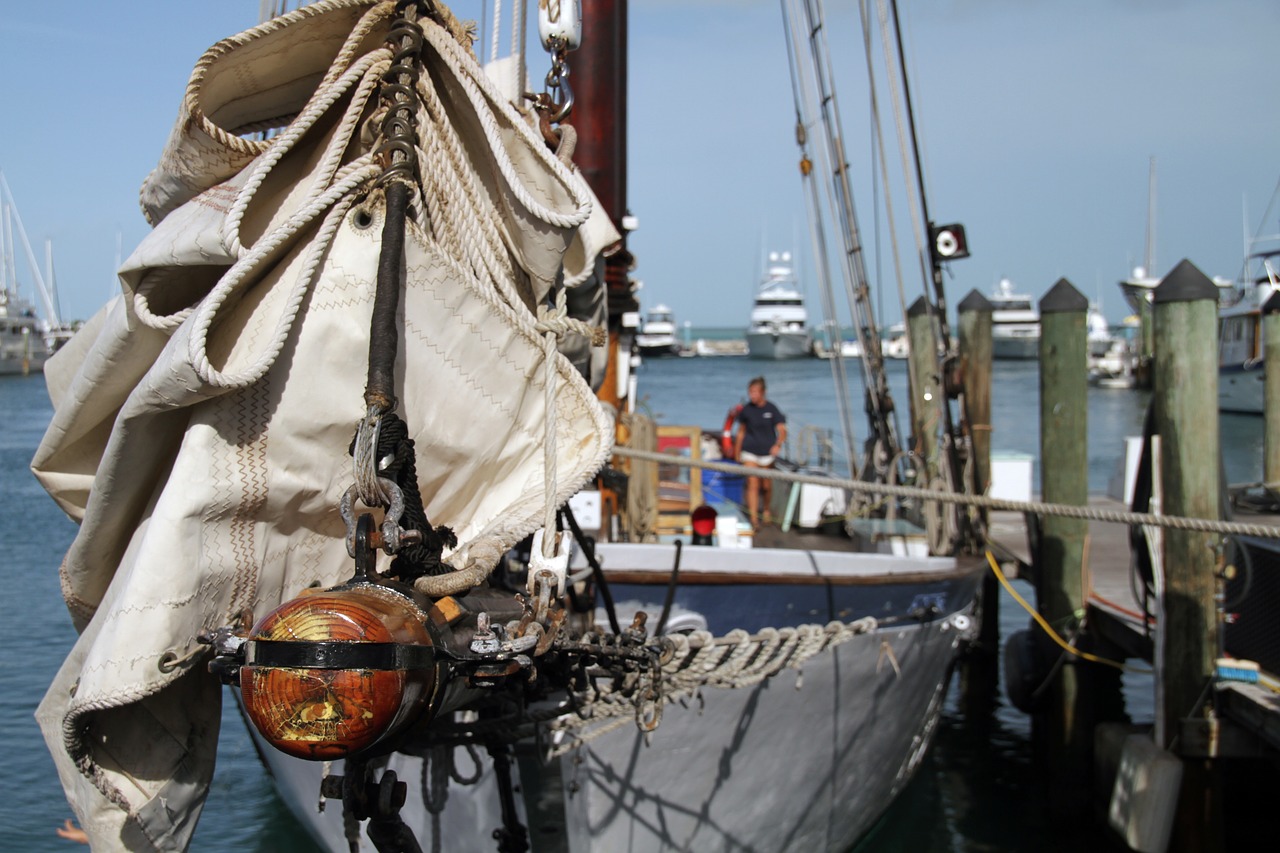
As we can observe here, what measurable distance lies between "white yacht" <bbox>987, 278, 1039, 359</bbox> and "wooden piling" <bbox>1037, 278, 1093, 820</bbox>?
73.2m

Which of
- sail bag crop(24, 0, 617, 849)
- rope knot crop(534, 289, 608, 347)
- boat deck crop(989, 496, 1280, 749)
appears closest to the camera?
sail bag crop(24, 0, 617, 849)

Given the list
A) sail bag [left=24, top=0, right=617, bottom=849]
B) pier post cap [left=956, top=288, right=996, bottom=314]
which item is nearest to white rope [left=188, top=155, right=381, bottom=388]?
sail bag [left=24, top=0, right=617, bottom=849]

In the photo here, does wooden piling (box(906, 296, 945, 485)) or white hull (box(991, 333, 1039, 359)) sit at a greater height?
white hull (box(991, 333, 1039, 359))

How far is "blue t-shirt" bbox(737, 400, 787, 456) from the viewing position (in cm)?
992

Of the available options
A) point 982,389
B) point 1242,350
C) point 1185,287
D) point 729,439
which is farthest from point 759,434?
point 1242,350

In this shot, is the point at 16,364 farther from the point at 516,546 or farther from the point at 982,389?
the point at 516,546

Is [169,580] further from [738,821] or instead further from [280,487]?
[738,821]

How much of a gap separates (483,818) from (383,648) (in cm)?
267

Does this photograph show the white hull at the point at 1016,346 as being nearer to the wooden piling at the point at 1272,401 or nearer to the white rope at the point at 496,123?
the wooden piling at the point at 1272,401

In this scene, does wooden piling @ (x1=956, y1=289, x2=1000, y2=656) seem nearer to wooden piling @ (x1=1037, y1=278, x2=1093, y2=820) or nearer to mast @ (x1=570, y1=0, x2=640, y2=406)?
wooden piling @ (x1=1037, y1=278, x2=1093, y2=820)

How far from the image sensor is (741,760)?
4.86 meters

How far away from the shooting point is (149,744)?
7.72 ft

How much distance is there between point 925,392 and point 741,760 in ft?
17.6

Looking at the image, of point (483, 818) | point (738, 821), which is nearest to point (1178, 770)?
point (738, 821)
